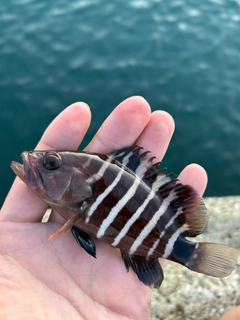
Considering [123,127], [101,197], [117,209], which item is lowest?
[117,209]

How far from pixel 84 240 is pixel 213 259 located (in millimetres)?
1162

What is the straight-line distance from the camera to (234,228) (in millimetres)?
5281

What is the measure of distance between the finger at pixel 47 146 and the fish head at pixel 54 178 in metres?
0.23

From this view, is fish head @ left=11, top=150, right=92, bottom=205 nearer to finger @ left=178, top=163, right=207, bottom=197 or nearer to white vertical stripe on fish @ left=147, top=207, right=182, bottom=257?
white vertical stripe on fish @ left=147, top=207, right=182, bottom=257

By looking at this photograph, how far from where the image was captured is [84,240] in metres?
3.40

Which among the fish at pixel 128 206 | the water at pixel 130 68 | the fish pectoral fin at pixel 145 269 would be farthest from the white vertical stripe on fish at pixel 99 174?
the water at pixel 130 68

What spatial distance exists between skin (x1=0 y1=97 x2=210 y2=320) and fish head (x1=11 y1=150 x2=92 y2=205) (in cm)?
26

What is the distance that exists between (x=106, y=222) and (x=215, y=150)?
3768mm

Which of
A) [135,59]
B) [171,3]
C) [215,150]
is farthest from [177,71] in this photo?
[171,3]

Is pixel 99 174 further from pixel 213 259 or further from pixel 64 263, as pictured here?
pixel 213 259

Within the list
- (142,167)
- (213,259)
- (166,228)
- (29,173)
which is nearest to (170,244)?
(166,228)

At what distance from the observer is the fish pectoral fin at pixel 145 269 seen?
11.5ft

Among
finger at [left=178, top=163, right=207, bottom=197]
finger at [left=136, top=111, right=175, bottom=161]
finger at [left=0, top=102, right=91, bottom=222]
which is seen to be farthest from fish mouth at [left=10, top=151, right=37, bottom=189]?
finger at [left=178, top=163, right=207, bottom=197]

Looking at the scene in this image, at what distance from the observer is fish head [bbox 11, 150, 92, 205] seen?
3.35 meters
